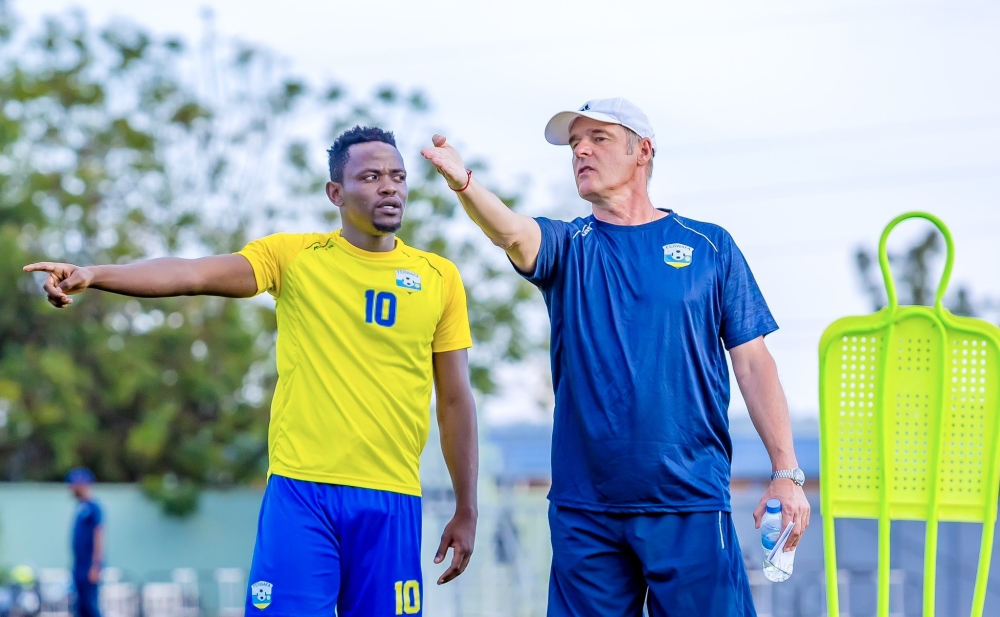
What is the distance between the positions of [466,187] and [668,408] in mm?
1041

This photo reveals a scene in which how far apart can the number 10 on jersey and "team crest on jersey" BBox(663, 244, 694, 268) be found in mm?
1061

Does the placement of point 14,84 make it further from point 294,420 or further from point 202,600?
point 294,420

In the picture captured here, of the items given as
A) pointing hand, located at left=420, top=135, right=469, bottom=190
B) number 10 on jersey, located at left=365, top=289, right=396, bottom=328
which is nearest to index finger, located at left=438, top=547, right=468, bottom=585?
number 10 on jersey, located at left=365, top=289, right=396, bottom=328

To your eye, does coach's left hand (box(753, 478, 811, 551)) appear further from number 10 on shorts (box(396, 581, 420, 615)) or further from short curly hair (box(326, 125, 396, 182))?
short curly hair (box(326, 125, 396, 182))

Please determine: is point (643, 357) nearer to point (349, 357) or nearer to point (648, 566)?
point (648, 566)

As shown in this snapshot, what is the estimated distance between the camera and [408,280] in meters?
4.71

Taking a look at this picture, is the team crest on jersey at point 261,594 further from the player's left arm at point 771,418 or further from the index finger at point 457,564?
the player's left arm at point 771,418

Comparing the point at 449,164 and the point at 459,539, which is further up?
the point at 449,164

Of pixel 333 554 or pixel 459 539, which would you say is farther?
pixel 459 539

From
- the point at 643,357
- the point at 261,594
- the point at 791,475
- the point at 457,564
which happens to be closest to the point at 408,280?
the point at 643,357

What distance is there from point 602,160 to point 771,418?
1100mm

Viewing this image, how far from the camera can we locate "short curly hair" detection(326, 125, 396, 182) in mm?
4805

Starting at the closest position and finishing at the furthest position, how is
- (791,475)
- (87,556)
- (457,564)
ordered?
(791,475), (457,564), (87,556)

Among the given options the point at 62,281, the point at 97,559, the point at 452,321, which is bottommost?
the point at 97,559
